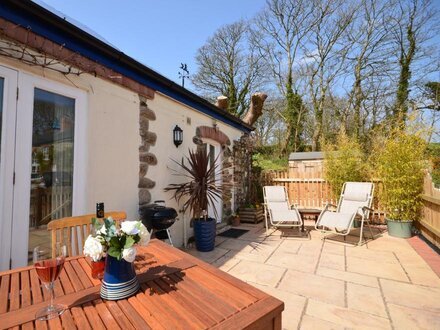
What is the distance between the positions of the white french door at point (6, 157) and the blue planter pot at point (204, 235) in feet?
7.54

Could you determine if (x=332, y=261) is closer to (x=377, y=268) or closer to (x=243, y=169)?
(x=377, y=268)

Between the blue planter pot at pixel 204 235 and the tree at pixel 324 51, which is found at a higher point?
the tree at pixel 324 51

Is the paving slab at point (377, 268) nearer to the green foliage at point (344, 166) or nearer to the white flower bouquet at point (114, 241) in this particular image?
the green foliage at point (344, 166)

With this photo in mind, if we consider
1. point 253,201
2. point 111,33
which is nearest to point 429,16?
point 253,201

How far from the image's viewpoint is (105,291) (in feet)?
3.36

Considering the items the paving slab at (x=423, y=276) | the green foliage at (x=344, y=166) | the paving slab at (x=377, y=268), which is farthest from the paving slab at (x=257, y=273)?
the green foliage at (x=344, y=166)

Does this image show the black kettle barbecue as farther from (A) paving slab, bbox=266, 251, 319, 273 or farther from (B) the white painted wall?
(A) paving slab, bbox=266, 251, 319, 273

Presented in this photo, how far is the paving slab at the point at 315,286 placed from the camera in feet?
7.64

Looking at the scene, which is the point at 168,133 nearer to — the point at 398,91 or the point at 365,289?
the point at 365,289

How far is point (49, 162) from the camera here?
2342 millimetres

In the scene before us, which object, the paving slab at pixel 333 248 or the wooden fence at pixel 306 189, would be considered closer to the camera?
the paving slab at pixel 333 248

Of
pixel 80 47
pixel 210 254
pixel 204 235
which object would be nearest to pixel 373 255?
pixel 210 254

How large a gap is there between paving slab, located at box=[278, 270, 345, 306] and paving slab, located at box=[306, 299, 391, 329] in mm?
115

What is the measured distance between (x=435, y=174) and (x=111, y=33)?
9.00m
